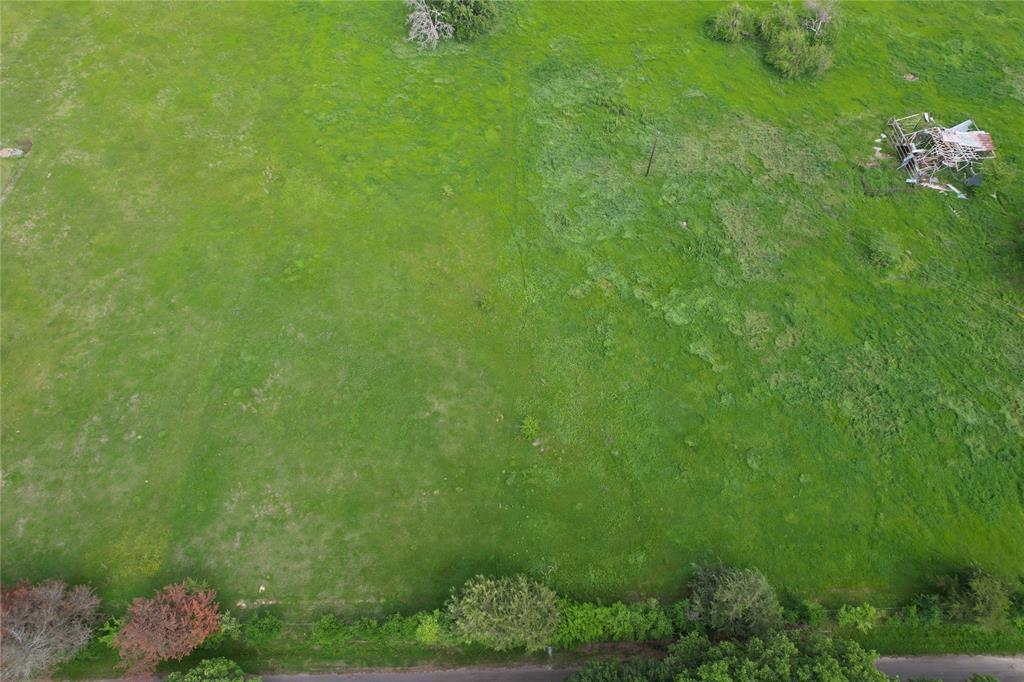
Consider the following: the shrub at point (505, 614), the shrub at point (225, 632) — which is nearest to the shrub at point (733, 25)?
the shrub at point (505, 614)

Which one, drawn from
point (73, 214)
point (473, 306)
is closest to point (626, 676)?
point (473, 306)

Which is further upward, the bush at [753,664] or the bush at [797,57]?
the bush at [797,57]

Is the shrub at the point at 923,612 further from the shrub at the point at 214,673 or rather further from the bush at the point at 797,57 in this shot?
the bush at the point at 797,57

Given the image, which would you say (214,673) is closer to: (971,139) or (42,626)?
(42,626)

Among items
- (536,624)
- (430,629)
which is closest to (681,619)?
(536,624)

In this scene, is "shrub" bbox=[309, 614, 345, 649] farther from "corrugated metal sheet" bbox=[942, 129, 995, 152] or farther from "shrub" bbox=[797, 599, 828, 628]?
"corrugated metal sheet" bbox=[942, 129, 995, 152]

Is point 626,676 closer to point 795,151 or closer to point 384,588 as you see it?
point 384,588
